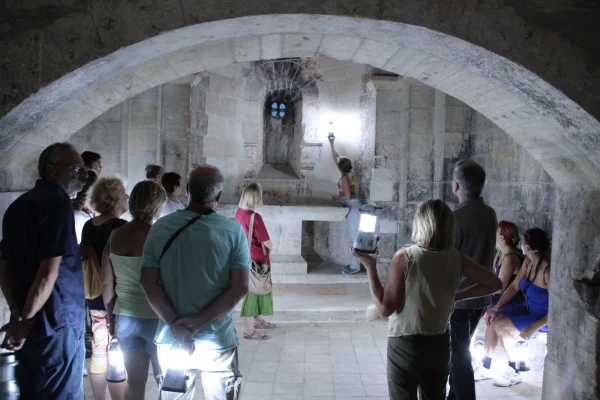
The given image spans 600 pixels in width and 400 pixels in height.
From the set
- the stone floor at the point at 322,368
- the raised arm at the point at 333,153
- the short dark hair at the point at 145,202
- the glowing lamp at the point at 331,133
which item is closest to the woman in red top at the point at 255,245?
the stone floor at the point at 322,368

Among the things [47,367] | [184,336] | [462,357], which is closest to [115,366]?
→ [47,367]

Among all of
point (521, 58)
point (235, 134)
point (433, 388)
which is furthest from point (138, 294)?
point (235, 134)

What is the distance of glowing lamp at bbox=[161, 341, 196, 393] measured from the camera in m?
1.80

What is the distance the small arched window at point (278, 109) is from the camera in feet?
25.9

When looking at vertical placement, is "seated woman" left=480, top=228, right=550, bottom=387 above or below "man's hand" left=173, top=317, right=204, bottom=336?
below

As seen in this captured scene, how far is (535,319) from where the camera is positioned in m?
3.38

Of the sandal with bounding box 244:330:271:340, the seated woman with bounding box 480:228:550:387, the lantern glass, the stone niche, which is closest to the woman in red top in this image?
the sandal with bounding box 244:330:271:340

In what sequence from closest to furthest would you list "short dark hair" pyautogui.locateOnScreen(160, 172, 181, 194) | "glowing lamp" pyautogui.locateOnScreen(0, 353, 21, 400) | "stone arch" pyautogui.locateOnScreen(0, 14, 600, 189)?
"glowing lamp" pyautogui.locateOnScreen(0, 353, 21, 400)
"stone arch" pyautogui.locateOnScreen(0, 14, 600, 189)
"short dark hair" pyautogui.locateOnScreen(160, 172, 181, 194)

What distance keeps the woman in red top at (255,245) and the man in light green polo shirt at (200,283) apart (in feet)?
6.61

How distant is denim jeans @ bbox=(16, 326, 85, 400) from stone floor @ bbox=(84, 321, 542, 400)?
109 cm

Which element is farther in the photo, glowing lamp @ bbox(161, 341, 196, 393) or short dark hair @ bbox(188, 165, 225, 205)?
short dark hair @ bbox(188, 165, 225, 205)

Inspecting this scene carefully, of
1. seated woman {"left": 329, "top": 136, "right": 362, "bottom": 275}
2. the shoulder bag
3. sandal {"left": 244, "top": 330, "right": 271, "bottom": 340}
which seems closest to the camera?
the shoulder bag

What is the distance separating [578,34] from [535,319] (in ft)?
7.07

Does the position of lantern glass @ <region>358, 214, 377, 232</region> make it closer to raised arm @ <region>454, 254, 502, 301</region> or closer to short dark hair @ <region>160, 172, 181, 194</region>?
raised arm @ <region>454, 254, 502, 301</region>
